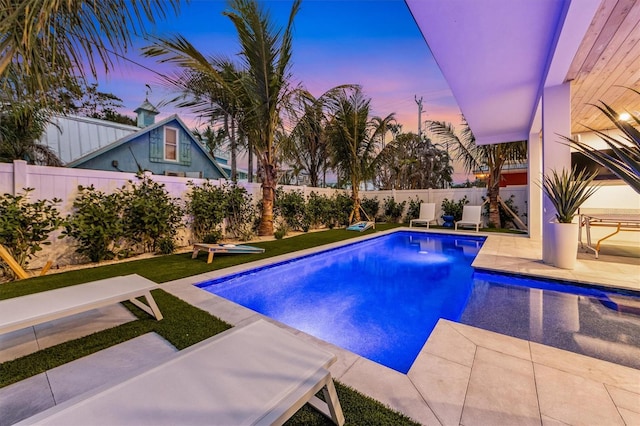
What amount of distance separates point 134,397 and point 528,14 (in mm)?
5976

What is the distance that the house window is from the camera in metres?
13.0

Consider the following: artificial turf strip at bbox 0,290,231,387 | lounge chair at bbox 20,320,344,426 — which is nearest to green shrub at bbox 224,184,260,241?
artificial turf strip at bbox 0,290,231,387

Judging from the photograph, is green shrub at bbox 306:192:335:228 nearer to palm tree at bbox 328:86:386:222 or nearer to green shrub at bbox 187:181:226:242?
palm tree at bbox 328:86:386:222

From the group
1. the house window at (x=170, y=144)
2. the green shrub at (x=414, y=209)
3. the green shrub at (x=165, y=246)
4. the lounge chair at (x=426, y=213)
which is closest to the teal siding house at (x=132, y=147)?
the house window at (x=170, y=144)

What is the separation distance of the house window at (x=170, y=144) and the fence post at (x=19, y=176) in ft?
27.7

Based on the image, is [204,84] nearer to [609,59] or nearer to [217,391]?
[217,391]

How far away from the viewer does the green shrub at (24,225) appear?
4.45m

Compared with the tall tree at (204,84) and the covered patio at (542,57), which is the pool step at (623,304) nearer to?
the covered patio at (542,57)

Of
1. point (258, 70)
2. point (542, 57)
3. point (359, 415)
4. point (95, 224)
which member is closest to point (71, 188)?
point (95, 224)

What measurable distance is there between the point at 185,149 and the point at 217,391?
14616 millimetres

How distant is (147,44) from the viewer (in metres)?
5.53

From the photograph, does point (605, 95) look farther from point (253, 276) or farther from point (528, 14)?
point (253, 276)

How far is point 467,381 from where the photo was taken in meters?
1.99

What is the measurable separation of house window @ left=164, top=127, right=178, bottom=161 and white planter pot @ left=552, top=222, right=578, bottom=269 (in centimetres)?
1473
